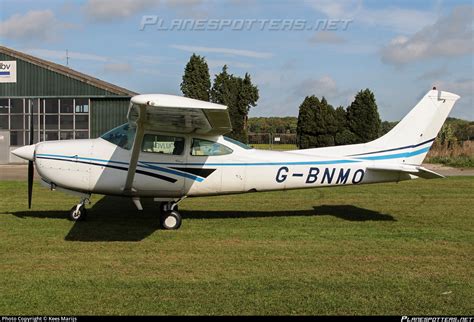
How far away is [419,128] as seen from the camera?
9555mm

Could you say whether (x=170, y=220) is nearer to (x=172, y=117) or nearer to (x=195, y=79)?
(x=172, y=117)

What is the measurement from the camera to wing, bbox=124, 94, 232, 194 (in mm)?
6445

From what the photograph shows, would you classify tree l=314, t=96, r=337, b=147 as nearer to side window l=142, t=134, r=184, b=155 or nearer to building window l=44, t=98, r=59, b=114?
building window l=44, t=98, r=59, b=114

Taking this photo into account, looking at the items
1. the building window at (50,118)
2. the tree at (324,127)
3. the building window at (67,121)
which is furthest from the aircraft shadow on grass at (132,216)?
the tree at (324,127)

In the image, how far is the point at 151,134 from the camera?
350 inches

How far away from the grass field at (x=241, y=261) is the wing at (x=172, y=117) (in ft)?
5.46

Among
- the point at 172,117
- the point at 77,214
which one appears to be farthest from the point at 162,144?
the point at 77,214

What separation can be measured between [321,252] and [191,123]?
3.18 meters

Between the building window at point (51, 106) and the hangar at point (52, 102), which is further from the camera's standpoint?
the building window at point (51, 106)

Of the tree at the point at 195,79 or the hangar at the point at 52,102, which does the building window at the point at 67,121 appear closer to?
the hangar at the point at 52,102

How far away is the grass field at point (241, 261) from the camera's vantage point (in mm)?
4754

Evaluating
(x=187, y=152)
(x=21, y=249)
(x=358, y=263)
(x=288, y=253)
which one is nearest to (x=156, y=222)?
(x=187, y=152)

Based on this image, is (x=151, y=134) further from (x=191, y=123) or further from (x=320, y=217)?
(x=320, y=217)

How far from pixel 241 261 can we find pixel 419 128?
512cm
